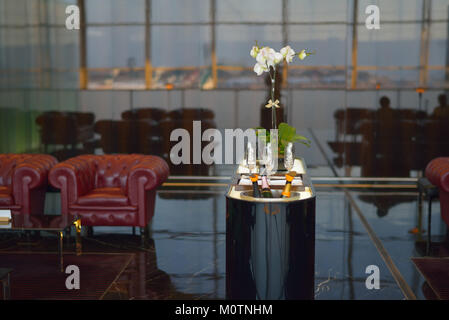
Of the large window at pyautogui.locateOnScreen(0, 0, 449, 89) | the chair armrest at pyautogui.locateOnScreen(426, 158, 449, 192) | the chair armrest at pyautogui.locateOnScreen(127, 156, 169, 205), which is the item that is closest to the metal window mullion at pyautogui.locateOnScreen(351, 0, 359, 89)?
the large window at pyautogui.locateOnScreen(0, 0, 449, 89)

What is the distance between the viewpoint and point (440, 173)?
5660 mm

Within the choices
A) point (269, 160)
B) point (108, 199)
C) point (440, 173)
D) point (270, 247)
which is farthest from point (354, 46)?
point (270, 247)

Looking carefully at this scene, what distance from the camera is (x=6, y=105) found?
8969mm

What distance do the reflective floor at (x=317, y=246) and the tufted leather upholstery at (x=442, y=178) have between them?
36 centimetres

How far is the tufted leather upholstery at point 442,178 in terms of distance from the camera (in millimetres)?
5574

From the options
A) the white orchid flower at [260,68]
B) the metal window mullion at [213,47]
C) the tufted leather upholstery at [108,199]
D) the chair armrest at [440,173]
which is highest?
the metal window mullion at [213,47]

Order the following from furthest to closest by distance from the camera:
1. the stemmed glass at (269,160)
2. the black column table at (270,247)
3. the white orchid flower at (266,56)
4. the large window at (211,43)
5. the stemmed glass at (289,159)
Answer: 1. the large window at (211,43)
2. the stemmed glass at (289,159)
3. the stemmed glass at (269,160)
4. the white orchid flower at (266,56)
5. the black column table at (270,247)

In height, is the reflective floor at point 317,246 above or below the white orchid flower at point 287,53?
below

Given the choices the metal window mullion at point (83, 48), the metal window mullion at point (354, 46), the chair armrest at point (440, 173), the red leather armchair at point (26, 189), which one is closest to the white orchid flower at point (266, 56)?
the chair armrest at point (440, 173)

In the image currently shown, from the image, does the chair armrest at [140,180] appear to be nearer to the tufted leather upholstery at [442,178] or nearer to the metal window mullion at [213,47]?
the tufted leather upholstery at [442,178]

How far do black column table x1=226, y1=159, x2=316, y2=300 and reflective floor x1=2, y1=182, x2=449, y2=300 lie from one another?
61 cm
